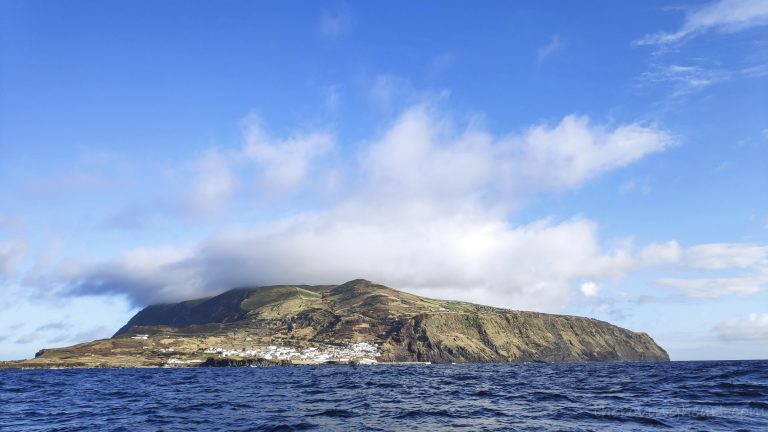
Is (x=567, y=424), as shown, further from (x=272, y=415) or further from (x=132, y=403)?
(x=132, y=403)

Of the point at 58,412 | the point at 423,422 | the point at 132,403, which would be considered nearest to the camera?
the point at 423,422

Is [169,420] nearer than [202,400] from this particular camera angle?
Yes

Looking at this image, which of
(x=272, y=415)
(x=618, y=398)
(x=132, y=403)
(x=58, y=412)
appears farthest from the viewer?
(x=132, y=403)

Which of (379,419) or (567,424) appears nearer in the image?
(567,424)

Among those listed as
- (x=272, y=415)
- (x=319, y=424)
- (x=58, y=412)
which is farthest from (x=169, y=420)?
(x=58, y=412)

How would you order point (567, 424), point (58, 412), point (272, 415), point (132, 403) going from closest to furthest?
point (567, 424) < point (272, 415) < point (58, 412) < point (132, 403)

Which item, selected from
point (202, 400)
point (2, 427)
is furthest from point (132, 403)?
point (2, 427)

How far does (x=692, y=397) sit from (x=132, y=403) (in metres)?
55.3

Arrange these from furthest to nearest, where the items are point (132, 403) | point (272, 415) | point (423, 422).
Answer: point (132, 403) < point (272, 415) < point (423, 422)

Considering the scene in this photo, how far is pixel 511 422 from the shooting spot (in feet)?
111

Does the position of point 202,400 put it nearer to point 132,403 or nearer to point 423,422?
point 132,403

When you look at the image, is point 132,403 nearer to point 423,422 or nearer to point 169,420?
point 169,420

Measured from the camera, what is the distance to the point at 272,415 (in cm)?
3891

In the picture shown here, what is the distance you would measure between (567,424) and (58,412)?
43.4m
